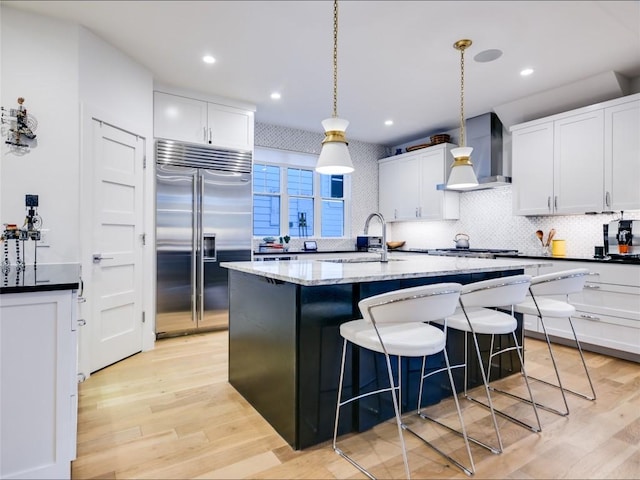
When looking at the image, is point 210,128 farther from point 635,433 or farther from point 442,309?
point 635,433

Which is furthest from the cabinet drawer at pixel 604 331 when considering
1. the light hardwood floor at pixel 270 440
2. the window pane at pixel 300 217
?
the window pane at pixel 300 217

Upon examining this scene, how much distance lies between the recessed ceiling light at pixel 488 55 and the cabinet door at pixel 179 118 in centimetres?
286

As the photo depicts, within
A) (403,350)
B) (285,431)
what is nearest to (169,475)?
(285,431)

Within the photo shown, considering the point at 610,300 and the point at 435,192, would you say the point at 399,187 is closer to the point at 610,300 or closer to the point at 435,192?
the point at 435,192

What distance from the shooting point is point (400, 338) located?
68.0 inches

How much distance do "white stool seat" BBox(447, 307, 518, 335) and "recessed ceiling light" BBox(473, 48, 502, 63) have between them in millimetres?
2293

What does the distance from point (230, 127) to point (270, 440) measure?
346 centimetres

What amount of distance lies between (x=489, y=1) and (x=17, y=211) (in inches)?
142

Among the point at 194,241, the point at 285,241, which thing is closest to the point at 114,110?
the point at 194,241

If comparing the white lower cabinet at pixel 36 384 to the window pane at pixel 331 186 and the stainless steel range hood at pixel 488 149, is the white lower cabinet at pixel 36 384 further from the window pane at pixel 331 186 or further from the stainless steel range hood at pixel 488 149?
the window pane at pixel 331 186

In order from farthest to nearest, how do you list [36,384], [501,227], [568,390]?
[501,227] → [568,390] → [36,384]

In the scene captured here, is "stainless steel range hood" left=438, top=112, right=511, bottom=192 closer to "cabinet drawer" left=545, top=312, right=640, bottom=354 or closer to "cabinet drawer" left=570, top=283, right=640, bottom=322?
"cabinet drawer" left=570, top=283, right=640, bottom=322

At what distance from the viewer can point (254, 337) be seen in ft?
7.75

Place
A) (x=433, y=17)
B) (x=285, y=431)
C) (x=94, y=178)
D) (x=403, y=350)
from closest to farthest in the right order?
(x=403, y=350) → (x=285, y=431) → (x=433, y=17) → (x=94, y=178)
